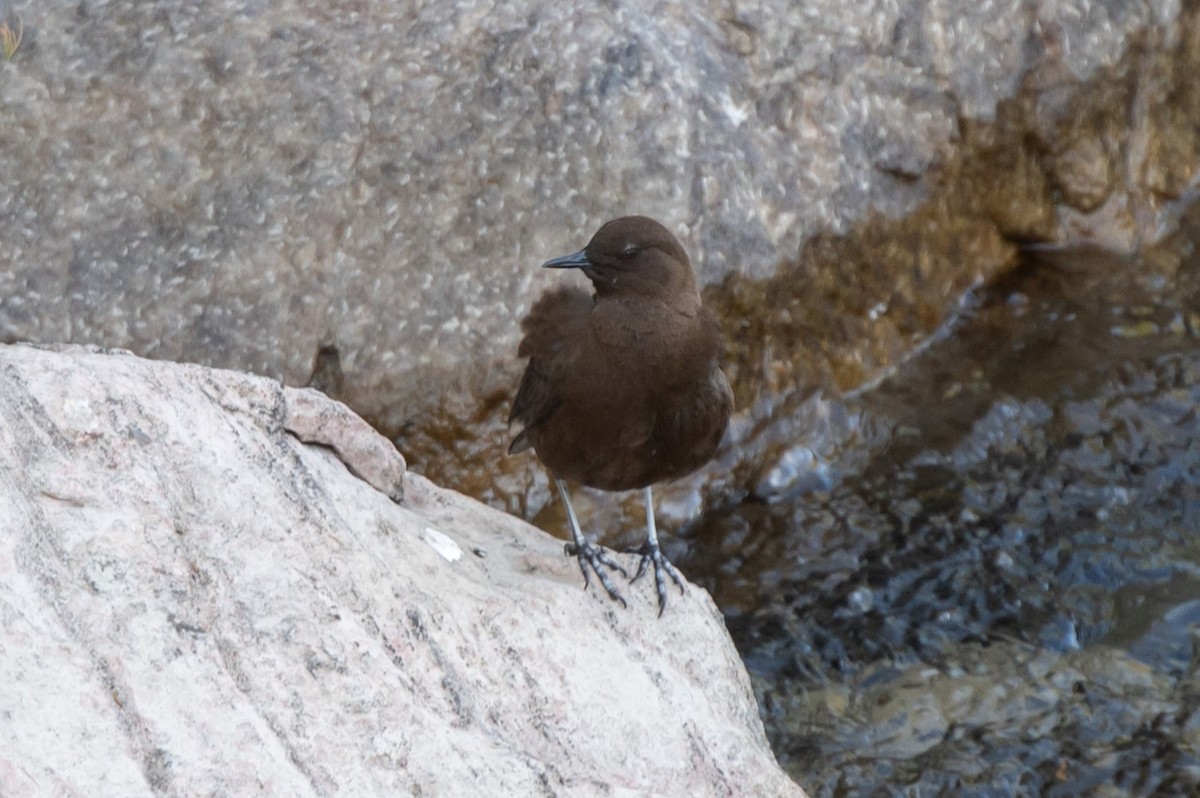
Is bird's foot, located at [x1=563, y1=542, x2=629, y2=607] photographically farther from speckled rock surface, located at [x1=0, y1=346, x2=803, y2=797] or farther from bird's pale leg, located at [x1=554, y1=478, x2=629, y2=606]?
speckled rock surface, located at [x1=0, y1=346, x2=803, y2=797]


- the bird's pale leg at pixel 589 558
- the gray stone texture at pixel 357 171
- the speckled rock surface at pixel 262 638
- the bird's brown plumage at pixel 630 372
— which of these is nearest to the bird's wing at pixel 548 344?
the bird's brown plumage at pixel 630 372

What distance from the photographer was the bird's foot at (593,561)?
4.14 meters

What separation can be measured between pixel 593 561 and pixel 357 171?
6.88ft

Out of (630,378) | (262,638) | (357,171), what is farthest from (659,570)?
(357,171)

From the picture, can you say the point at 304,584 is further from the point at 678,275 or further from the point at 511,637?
the point at 678,275

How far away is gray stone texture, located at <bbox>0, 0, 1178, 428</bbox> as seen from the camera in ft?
18.0

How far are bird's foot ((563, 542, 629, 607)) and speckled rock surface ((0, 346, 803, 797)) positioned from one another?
12.1 inches

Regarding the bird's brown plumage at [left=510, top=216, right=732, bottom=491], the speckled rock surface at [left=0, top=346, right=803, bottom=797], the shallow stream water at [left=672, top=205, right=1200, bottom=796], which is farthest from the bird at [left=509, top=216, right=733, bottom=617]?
the shallow stream water at [left=672, top=205, right=1200, bottom=796]

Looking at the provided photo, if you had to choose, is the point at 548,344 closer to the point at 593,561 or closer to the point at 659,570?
the point at 593,561

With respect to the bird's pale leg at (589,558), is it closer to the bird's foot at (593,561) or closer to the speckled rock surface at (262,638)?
the bird's foot at (593,561)

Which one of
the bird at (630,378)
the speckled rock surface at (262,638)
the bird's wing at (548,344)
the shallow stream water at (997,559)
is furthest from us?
the shallow stream water at (997,559)

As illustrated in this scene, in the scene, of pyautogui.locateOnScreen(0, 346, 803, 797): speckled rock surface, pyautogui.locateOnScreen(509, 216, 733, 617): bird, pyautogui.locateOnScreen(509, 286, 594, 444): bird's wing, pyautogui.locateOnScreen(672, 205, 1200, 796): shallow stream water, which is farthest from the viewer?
pyautogui.locateOnScreen(672, 205, 1200, 796): shallow stream water

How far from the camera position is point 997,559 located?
5738mm

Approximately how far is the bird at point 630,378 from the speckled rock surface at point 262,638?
0.62m
